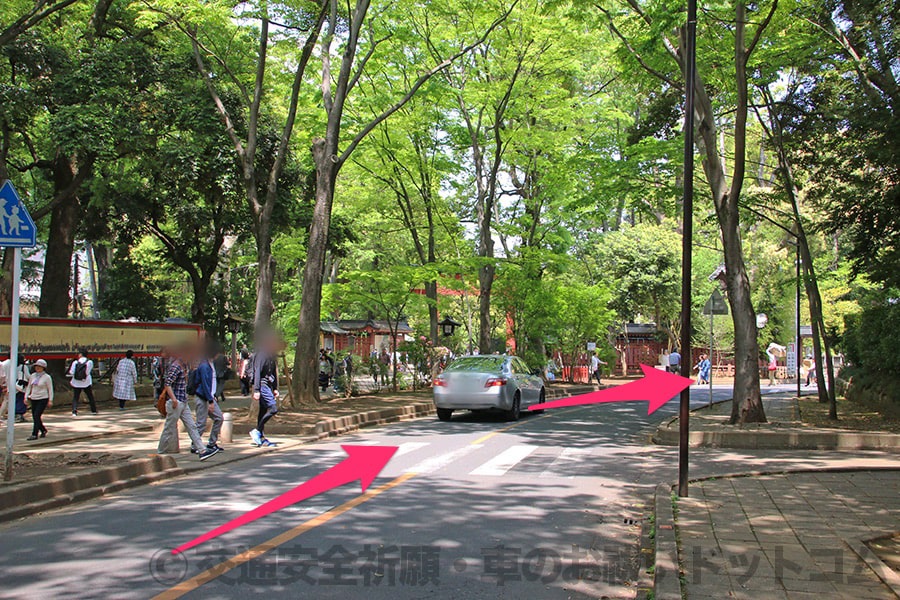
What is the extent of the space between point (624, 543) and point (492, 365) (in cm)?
1072

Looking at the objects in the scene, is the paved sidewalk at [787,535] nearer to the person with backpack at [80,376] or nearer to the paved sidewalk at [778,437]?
the paved sidewalk at [778,437]

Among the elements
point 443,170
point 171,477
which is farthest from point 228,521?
point 443,170

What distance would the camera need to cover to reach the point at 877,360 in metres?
18.1

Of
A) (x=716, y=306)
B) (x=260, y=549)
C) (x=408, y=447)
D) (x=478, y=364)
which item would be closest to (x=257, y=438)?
(x=408, y=447)

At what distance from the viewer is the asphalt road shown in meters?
5.12

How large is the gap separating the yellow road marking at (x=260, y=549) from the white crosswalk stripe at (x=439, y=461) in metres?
1.36

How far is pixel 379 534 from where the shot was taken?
645 cm

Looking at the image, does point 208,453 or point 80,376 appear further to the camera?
point 80,376

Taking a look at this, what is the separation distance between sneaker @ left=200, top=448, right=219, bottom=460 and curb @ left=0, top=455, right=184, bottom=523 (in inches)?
25.5

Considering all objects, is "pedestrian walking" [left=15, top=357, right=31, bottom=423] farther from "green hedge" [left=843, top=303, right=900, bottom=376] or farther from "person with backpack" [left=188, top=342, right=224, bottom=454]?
"green hedge" [left=843, top=303, right=900, bottom=376]

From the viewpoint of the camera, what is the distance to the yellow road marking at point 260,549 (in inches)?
194

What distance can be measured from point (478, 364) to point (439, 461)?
648 centimetres

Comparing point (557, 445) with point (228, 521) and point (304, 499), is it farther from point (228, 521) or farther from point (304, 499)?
point (228, 521)

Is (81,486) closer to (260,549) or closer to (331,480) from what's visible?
(331,480)
